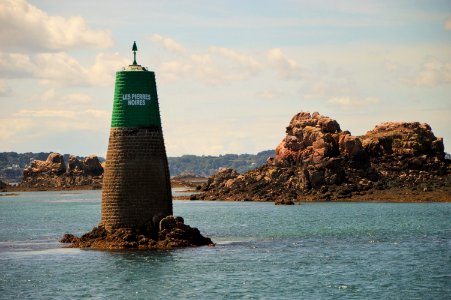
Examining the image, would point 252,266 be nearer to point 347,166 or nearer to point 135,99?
point 135,99

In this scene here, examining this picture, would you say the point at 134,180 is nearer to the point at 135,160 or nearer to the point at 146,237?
the point at 135,160

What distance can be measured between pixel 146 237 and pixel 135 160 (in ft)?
17.6

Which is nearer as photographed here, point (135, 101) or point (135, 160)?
point (135, 160)

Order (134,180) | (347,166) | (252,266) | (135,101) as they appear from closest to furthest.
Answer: (252,266), (134,180), (135,101), (347,166)

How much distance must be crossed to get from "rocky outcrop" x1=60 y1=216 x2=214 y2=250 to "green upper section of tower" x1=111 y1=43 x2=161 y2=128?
7.11 metres

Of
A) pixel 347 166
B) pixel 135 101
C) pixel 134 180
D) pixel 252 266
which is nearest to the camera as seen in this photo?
pixel 252 266

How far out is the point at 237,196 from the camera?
6353 inches

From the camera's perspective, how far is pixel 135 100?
6266cm

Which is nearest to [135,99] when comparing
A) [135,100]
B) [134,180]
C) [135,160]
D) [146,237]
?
[135,100]

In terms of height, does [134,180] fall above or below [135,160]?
below

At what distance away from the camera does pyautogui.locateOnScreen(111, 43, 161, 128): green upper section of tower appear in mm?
62312

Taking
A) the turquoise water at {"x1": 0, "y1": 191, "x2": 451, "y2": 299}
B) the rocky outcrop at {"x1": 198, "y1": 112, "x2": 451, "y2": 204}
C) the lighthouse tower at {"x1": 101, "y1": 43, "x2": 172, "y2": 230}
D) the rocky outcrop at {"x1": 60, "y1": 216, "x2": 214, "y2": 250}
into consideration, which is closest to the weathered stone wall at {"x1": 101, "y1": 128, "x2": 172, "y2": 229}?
the lighthouse tower at {"x1": 101, "y1": 43, "x2": 172, "y2": 230}

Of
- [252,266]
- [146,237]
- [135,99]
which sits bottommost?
[252,266]

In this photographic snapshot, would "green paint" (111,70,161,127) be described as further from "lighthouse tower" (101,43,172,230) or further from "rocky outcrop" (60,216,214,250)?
"rocky outcrop" (60,216,214,250)
